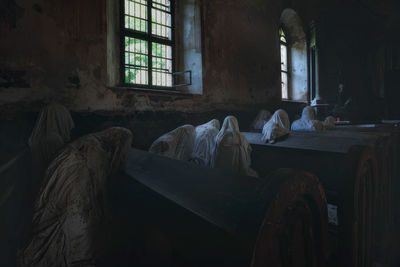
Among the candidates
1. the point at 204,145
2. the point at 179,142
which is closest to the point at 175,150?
the point at 179,142

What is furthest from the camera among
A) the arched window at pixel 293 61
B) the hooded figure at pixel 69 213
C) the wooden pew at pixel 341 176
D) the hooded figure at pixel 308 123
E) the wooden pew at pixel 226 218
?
the arched window at pixel 293 61

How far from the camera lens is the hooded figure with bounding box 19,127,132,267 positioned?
1.63m

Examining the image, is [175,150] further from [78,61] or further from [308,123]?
[308,123]

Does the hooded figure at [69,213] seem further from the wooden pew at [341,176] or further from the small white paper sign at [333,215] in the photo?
the small white paper sign at [333,215]

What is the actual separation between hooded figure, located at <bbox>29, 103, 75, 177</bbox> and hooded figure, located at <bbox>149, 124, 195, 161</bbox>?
4.37 feet

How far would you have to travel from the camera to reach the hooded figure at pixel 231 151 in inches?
148

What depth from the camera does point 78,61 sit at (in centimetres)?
365

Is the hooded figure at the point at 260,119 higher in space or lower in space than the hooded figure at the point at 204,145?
higher

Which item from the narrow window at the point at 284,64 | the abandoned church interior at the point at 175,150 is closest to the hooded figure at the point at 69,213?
the abandoned church interior at the point at 175,150

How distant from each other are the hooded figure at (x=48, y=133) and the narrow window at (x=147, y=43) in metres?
1.58

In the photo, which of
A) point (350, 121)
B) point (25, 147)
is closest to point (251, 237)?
point (25, 147)

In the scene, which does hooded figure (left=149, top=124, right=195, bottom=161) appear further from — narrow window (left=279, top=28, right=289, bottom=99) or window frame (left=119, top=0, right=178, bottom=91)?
narrow window (left=279, top=28, right=289, bottom=99)

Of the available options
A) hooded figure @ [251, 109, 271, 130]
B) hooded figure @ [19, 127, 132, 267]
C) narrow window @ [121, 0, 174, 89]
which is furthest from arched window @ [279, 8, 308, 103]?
hooded figure @ [19, 127, 132, 267]

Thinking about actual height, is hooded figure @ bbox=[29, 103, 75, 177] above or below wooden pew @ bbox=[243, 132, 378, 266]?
above
